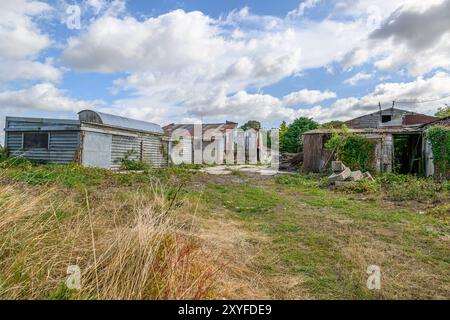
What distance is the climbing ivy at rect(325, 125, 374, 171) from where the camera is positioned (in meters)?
13.9

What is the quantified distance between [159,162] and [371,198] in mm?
14416

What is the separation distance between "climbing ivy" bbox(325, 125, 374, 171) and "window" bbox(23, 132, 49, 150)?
13.9m

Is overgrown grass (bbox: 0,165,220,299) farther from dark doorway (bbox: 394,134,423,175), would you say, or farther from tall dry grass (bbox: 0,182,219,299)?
dark doorway (bbox: 394,134,423,175)

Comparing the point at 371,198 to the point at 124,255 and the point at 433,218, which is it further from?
the point at 124,255

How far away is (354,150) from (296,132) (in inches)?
508

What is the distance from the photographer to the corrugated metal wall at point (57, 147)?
551 inches

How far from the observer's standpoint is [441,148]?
1178 centimetres

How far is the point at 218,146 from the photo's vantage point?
92.1ft

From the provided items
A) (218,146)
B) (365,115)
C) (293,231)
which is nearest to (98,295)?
(293,231)

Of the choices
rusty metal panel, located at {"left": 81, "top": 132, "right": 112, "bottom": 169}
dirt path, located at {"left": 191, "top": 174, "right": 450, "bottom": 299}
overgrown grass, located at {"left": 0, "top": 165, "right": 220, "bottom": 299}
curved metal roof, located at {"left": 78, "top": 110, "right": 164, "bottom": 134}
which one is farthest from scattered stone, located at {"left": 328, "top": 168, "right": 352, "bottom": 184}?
curved metal roof, located at {"left": 78, "top": 110, "right": 164, "bottom": 134}

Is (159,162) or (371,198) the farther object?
(159,162)

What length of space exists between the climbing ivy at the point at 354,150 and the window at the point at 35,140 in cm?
1390

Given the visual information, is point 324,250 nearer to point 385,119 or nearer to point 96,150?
point 96,150
